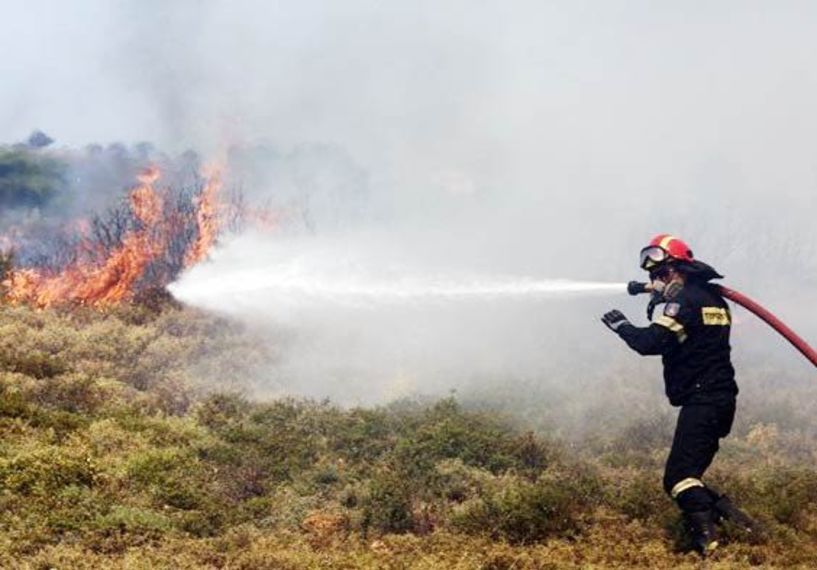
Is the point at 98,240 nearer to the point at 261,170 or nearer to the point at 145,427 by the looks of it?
the point at 261,170

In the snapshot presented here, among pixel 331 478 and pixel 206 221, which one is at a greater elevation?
pixel 206 221

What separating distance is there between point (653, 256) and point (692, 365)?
1.06 meters

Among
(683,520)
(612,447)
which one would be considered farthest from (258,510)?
(612,447)

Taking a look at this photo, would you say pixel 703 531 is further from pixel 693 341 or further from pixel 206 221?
pixel 206 221

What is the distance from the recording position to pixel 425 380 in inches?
644

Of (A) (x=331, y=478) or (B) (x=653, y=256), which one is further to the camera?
(A) (x=331, y=478)

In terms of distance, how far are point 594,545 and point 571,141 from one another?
29.4 metres

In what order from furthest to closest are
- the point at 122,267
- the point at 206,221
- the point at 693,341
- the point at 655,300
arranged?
1. the point at 206,221
2. the point at 122,267
3. the point at 655,300
4. the point at 693,341

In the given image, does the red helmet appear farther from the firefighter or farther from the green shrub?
the green shrub

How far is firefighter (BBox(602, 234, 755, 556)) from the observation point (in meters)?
7.21

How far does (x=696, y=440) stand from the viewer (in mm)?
7270

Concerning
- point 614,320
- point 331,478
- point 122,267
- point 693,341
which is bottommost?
point 331,478

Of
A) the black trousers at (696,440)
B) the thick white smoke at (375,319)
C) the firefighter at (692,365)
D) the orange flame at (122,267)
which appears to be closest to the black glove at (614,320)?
the firefighter at (692,365)

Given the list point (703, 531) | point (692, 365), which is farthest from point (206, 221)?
point (703, 531)
